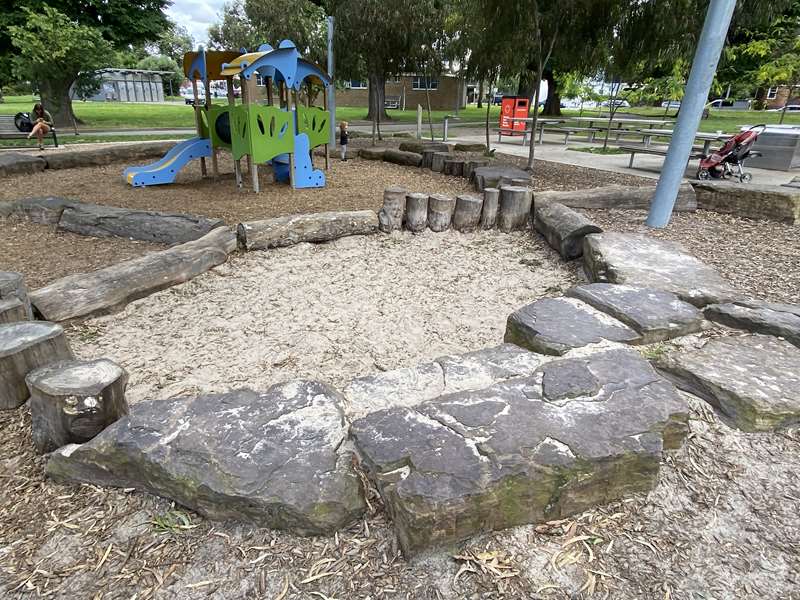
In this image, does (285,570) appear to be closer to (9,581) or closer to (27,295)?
(9,581)

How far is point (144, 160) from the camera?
873cm

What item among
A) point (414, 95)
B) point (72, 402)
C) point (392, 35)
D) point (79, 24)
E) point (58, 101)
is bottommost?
point (72, 402)

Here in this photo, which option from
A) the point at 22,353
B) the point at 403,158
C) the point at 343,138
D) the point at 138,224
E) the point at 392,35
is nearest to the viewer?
the point at 22,353

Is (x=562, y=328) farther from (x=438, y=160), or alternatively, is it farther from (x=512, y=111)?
(x=512, y=111)

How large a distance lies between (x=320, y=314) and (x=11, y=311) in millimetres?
1671

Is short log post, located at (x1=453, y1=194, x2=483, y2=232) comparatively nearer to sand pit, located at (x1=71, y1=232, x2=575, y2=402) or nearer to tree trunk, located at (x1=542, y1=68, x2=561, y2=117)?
sand pit, located at (x1=71, y1=232, x2=575, y2=402)

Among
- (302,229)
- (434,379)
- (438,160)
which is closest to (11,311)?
(434,379)

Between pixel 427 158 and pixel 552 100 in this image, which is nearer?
pixel 427 158

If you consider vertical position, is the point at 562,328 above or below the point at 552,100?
below

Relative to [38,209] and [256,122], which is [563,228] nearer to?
[256,122]

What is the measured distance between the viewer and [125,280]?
136 inches

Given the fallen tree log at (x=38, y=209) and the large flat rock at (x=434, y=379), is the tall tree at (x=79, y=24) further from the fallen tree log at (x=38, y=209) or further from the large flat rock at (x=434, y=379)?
the large flat rock at (x=434, y=379)

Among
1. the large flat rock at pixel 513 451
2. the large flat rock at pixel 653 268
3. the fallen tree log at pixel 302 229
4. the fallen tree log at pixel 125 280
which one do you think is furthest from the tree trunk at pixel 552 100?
Answer: the large flat rock at pixel 513 451

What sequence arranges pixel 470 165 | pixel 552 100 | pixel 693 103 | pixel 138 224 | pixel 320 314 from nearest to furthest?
pixel 320 314
pixel 693 103
pixel 138 224
pixel 470 165
pixel 552 100
